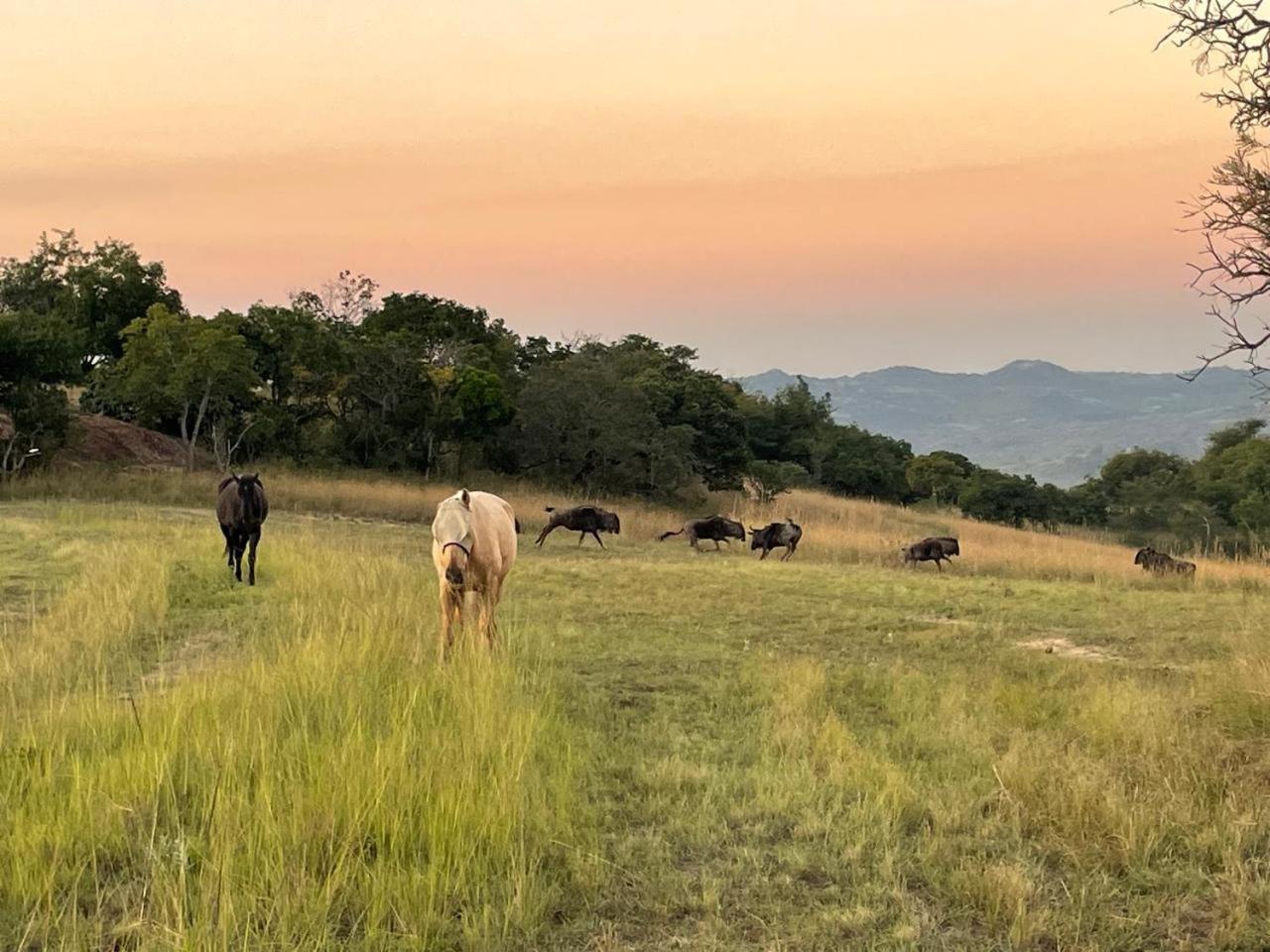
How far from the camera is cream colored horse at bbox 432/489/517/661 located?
22.4 feet

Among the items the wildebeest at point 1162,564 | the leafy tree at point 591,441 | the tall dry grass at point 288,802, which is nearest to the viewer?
the tall dry grass at point 288,802

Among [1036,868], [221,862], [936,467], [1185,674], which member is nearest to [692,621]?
[1185,674]

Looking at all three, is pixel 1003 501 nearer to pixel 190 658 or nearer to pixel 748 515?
pixel 748 515

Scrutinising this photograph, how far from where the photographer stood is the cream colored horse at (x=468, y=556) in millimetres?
6820

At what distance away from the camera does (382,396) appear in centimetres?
3166

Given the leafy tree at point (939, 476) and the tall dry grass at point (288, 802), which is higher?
the leafy tree at point (939, 476)

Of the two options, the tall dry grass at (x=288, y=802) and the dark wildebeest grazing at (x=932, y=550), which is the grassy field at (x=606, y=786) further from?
the dark wildebeest grazing at (x=932, y=550)

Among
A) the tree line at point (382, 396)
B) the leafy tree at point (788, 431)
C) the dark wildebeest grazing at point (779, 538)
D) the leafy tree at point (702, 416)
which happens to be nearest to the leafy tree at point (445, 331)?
the tree line at point (382, 396)

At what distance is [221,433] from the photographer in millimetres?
26953

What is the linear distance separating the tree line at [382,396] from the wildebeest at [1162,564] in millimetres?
9342

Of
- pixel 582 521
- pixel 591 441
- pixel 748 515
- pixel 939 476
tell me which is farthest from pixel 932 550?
pixel 939 476

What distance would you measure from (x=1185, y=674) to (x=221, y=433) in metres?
→ 26.0

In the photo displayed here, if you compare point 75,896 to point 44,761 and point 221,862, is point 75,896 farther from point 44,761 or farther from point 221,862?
point 44,761

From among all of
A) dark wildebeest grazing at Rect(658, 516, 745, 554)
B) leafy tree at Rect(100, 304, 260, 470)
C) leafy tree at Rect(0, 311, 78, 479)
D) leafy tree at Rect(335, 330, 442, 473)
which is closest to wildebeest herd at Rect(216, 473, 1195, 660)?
dark wildebeest grazing at Rect(658, 516, 745, 554)
